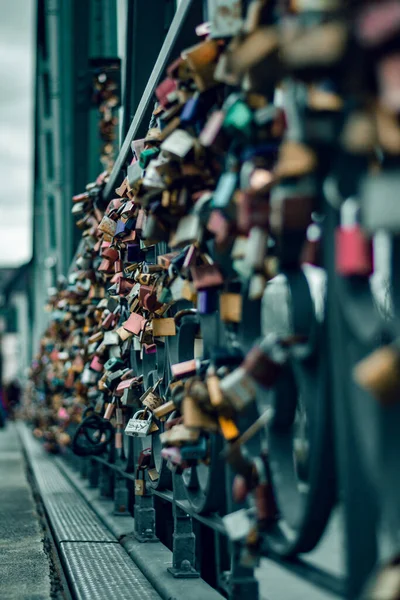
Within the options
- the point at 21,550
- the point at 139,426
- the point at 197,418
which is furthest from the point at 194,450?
the point at 21,550

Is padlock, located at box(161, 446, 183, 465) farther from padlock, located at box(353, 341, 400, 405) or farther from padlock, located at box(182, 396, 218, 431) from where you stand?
padlock, located at box(353, 341, 400, 405)

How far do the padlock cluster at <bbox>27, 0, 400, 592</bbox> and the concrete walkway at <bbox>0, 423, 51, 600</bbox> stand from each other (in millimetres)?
603

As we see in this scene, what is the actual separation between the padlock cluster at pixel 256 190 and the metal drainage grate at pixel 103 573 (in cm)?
45

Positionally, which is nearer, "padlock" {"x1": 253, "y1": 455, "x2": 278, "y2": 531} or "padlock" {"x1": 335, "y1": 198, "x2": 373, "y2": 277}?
"padlock" {"x1": 335, "y1": 198, "x2": 373, "y2": 277}

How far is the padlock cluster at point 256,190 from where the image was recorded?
43.7 inches

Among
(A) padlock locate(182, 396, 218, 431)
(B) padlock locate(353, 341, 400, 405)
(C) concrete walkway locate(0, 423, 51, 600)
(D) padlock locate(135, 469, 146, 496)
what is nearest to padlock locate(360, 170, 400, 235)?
(B) padlock locate(353, 341, 400, 405)

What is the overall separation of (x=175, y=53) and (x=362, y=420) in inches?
54.6

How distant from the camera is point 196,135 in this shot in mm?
1909

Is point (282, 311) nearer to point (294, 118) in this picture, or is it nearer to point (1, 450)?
point (294, 118)

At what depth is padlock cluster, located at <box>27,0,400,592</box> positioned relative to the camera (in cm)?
111

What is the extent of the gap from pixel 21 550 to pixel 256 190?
2.44 meters

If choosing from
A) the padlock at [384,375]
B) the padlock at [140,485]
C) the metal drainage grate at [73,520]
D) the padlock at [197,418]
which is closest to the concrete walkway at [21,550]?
the metal drainage grate at [73,520]

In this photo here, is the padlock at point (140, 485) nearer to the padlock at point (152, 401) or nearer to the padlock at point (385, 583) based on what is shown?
the padlock at point (152, 401)

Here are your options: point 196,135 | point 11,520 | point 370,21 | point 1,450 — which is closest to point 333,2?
point 370,21
